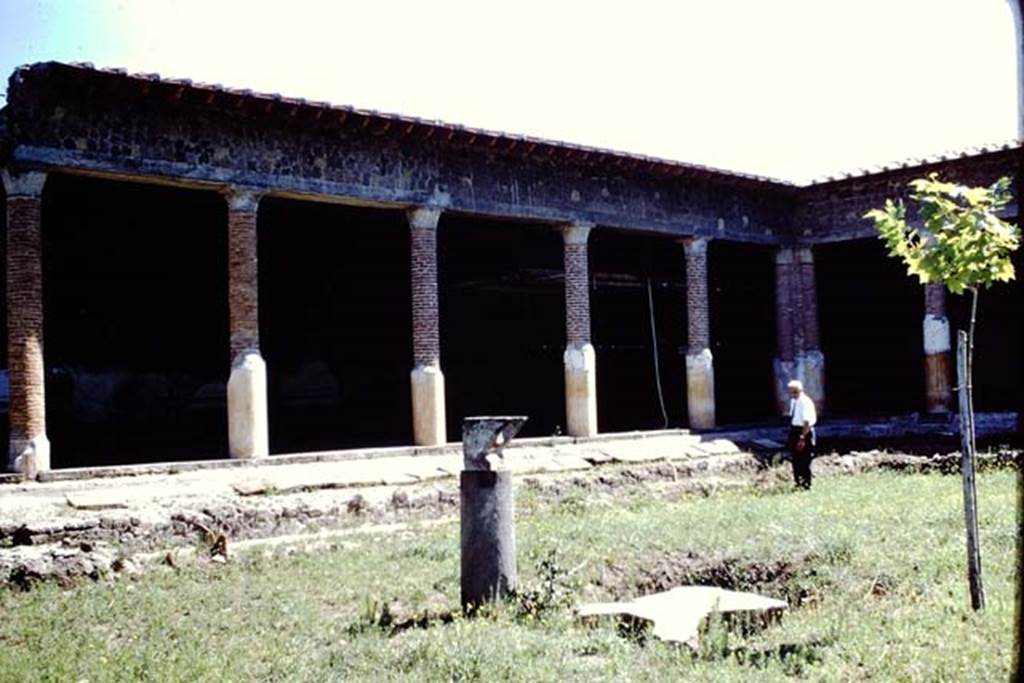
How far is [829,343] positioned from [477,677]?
18.2 m

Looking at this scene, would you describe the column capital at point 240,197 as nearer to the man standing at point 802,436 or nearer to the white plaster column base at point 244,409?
the white plaster column base at point 244,409

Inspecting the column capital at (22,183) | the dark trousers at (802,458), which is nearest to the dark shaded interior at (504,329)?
the dark trousers at (802,458)

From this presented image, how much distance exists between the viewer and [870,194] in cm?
1769

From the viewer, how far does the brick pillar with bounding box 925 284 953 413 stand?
1697 cm

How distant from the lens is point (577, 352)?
15102 mm

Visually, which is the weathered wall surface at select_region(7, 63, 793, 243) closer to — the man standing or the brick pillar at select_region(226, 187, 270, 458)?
the brick pillar at select_region(226, 187, 270, 458)

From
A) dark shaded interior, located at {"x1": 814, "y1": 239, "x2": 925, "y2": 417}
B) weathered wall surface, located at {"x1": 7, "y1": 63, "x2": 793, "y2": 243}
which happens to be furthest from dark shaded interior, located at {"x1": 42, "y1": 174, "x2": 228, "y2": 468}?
dark shaded interior, located at {"x1": 814, "y1": 239, "x2": 925, "y2": 417}

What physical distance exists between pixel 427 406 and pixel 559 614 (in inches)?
286

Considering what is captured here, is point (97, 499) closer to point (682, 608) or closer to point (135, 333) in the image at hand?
point (682, 608)

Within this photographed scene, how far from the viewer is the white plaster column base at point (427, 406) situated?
43.1 feet

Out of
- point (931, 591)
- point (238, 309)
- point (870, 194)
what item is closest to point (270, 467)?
point (238, 309)

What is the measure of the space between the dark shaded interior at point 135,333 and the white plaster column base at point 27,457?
390 centimetres

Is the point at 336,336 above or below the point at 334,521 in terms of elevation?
above

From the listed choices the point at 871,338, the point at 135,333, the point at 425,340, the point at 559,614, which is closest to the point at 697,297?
the point at 425,340
